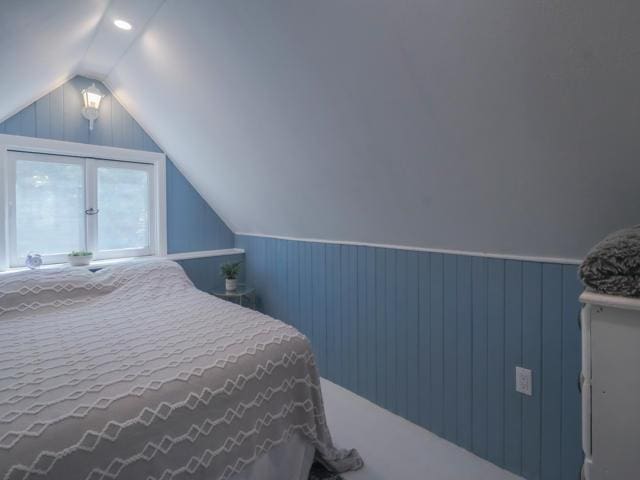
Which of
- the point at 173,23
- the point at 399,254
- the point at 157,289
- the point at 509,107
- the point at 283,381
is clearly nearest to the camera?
the point at 509,107

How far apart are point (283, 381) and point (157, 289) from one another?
4.41 ft

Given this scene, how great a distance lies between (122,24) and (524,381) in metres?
2.77

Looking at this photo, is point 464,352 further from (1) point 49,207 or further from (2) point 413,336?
(1) point 49,207

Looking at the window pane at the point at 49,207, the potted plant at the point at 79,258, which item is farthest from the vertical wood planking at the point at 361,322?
the window pane at the point at 49,207

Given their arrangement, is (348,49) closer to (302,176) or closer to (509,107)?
(509,107)

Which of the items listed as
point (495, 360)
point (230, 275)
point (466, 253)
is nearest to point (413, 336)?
point (495, 360)

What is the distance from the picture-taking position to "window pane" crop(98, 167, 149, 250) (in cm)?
284

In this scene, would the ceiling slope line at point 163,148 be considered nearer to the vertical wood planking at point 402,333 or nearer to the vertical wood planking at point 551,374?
the vertical wood planking at point 402,333

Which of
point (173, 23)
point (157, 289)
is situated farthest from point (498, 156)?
point (157, 289)

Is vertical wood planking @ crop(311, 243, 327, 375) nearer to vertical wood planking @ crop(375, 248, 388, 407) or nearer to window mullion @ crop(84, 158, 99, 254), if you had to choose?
vertical wood planking @ crop(375, 248, 388, 407)

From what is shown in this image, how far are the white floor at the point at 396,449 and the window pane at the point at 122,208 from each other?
208 centimetres

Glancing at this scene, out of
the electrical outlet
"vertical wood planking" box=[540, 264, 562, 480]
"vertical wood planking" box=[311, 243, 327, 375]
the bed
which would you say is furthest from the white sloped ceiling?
the electrical outlet

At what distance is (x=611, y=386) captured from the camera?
823mm

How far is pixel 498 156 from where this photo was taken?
4.51 feet
